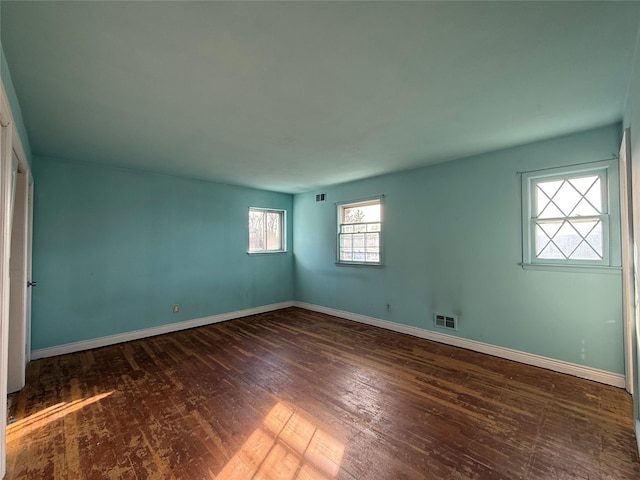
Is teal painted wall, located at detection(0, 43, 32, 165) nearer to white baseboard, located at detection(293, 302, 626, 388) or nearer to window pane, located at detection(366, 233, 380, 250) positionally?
window pane, located at detection(366, 233, 380, 250)

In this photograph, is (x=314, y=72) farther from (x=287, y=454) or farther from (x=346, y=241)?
(x=346, y=241)

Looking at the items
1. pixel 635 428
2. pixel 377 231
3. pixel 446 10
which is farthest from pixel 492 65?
pixel 377 231

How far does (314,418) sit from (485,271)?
2.72m

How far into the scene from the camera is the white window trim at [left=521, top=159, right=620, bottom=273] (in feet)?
9.04

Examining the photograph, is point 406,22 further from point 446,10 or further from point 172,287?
point 172,287

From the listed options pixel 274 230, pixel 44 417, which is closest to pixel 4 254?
pixel 44 417

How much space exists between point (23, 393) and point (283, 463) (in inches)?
107

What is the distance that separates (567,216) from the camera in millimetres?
3004

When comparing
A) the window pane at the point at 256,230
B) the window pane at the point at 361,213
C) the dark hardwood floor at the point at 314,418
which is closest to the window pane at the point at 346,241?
the window pane at the point at 361,213

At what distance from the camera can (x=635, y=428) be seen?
2.01m

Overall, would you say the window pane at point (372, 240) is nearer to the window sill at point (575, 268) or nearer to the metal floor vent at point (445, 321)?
the metal floor vent at point (445, 321)

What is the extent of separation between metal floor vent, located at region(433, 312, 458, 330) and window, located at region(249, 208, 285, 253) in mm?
3437

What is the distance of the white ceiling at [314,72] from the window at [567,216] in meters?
0.53

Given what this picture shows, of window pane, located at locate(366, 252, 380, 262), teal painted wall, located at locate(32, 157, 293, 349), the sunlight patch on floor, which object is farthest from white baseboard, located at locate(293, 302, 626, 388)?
the sunlight patch on floor
